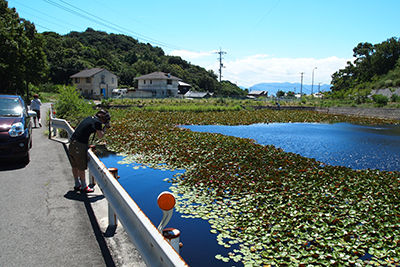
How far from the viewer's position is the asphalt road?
12.2ft

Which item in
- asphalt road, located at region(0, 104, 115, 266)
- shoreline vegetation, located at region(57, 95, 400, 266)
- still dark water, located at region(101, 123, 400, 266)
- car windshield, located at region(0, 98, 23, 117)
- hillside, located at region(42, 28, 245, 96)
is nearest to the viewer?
asphalt road, located at region(0, 104, 115, 266)

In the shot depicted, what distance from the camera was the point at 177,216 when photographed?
21.0 feet

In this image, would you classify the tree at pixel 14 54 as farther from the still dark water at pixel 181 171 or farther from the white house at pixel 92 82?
the white house at pixel 92 82

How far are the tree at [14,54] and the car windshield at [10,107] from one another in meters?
21.6

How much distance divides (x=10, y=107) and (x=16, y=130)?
1766 millimetres

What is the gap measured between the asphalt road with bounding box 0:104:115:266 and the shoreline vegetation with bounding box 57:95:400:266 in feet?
7.29

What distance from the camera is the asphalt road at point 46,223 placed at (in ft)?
A: 12.2

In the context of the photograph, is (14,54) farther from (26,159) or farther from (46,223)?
(46,223)

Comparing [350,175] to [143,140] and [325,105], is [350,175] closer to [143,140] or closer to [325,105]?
[143,140]

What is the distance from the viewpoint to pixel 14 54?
2764cm

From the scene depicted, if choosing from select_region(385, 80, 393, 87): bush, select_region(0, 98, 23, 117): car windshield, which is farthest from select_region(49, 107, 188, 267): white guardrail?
select_region(385, 80, 393, 87): bush

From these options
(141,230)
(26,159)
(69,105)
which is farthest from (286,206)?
(69,105)

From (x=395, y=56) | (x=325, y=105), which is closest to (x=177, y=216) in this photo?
(x=325, y=105)

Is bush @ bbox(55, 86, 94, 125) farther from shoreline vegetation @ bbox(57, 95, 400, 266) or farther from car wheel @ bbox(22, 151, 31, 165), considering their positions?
car wheel @ bbox(22, 151, 31, 165)
